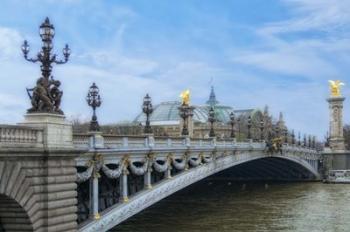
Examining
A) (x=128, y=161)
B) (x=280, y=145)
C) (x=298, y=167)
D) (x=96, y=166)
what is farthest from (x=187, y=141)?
(x=298, y=167)

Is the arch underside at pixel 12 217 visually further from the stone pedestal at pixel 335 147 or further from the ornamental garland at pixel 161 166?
the stone pedestal at pixel 335 147

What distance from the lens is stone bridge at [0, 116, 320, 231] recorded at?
20078 millimetres

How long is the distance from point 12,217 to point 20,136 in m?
2.69

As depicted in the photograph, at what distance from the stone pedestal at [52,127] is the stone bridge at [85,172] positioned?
0.03m

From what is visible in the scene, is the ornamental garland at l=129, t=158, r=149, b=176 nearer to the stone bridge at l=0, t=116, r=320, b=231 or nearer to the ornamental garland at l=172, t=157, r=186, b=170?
the stone bridge at l=0, t=116, r=320, b=231

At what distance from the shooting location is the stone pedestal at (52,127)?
21500 mm

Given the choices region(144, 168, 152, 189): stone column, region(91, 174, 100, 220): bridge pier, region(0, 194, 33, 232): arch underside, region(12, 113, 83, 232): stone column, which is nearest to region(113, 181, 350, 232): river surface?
region(144, 168, 152, 189): stone column

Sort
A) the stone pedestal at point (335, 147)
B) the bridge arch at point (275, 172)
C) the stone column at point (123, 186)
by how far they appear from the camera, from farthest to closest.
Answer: the stone pedestal at point (335, 147) < the bridge arch at point (275, 172) < the stone column at point (123, 186)

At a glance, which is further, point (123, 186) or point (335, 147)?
point (335, 147)

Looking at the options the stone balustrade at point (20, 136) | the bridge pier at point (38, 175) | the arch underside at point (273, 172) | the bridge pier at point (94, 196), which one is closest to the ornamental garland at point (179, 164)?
the bridge pier at point (94, 196)

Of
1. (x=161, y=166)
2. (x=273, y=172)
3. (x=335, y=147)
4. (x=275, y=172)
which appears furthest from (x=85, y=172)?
(x=335, y=147)

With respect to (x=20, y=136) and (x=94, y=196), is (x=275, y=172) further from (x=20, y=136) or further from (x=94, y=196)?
(x=20, y=136)

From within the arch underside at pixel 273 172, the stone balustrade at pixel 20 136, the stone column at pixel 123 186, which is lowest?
the arch underside at pixel 273 172

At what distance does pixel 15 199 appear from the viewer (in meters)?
19.8
